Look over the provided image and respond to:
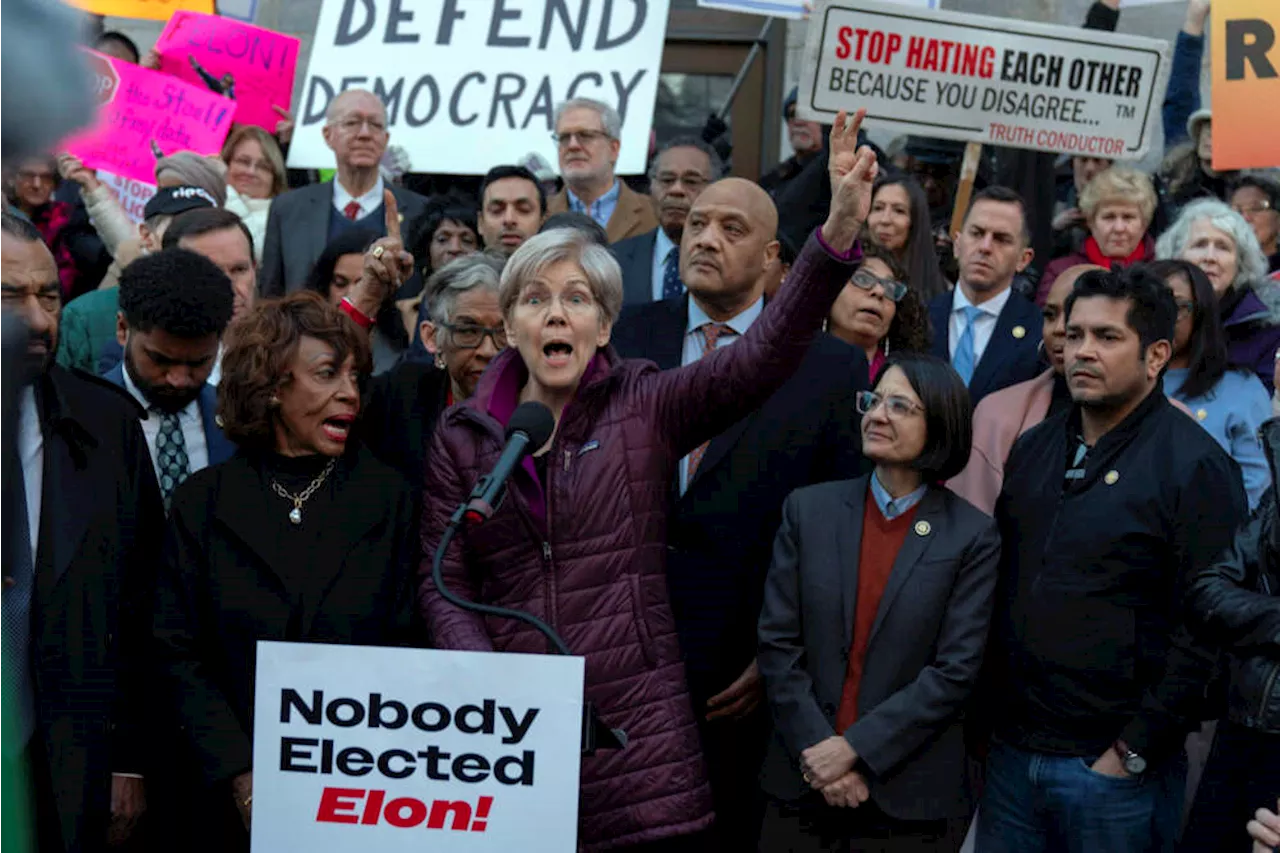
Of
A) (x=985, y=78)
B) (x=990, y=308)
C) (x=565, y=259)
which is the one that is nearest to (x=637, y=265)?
(x=990, y=308)

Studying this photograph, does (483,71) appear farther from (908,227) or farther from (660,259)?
(908,227)

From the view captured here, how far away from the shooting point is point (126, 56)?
9398 millimetres

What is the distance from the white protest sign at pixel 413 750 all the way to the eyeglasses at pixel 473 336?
1627mm

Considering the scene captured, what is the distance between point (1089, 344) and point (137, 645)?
8.55 feet

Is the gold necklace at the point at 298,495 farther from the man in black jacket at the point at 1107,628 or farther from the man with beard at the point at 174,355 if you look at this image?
the man in black jacket at the point at 1107,628

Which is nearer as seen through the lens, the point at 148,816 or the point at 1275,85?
the point at 148,816

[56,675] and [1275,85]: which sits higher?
[1275,85]

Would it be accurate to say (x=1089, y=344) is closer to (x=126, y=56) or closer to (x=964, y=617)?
(x=964, y=617)

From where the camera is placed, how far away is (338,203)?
304 inches

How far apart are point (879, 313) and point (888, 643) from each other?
1569 millimetres

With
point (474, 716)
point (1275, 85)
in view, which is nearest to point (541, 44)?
point (1275, 85)

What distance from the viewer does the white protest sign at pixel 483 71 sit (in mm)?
8391

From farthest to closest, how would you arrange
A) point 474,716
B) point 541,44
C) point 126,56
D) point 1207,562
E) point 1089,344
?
1. point 126,56
2. point 541,44
3. point 1089,344
4. point 1207,562
5. point 474,716

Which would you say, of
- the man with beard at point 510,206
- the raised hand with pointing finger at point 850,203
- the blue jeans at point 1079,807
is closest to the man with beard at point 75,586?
the raised hand with pointing finger at point 850,203
